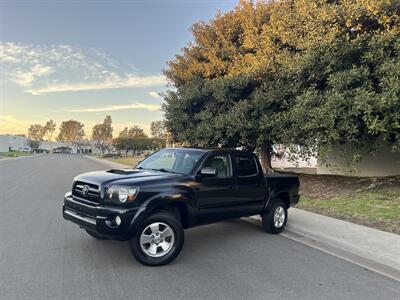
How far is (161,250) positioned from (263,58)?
10.2 meters

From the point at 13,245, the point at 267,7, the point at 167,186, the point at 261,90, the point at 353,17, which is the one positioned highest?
the point at 267,7

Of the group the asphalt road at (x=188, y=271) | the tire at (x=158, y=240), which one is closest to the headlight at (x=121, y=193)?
the tire at (x=158, y=240)

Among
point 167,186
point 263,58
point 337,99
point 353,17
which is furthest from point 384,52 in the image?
point 167,186

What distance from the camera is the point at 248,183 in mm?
6578

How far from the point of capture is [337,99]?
9.96 meters

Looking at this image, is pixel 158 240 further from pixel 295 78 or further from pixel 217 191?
pixel 295 78

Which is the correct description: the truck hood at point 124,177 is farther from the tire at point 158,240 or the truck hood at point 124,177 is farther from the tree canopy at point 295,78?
the tree canopy at point 295,78

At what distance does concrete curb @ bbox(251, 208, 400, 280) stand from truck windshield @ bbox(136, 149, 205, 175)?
274 centimetres

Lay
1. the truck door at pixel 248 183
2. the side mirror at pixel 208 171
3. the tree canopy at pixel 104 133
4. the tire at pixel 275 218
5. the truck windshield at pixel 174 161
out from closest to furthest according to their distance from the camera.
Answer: the side mirror at pixel 208 171, the truck windshield at pixel 174 161, the truck door at pixel 248 183, the tire at pixel 275 218, the tree canopy at pixel 104 133

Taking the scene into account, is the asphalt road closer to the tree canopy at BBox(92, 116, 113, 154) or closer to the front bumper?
the front bumper

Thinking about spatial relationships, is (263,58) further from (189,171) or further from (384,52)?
(189,171)

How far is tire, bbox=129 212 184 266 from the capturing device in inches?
193

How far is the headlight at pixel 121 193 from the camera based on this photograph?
192 inches

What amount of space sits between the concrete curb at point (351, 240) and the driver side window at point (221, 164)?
2056 mm
